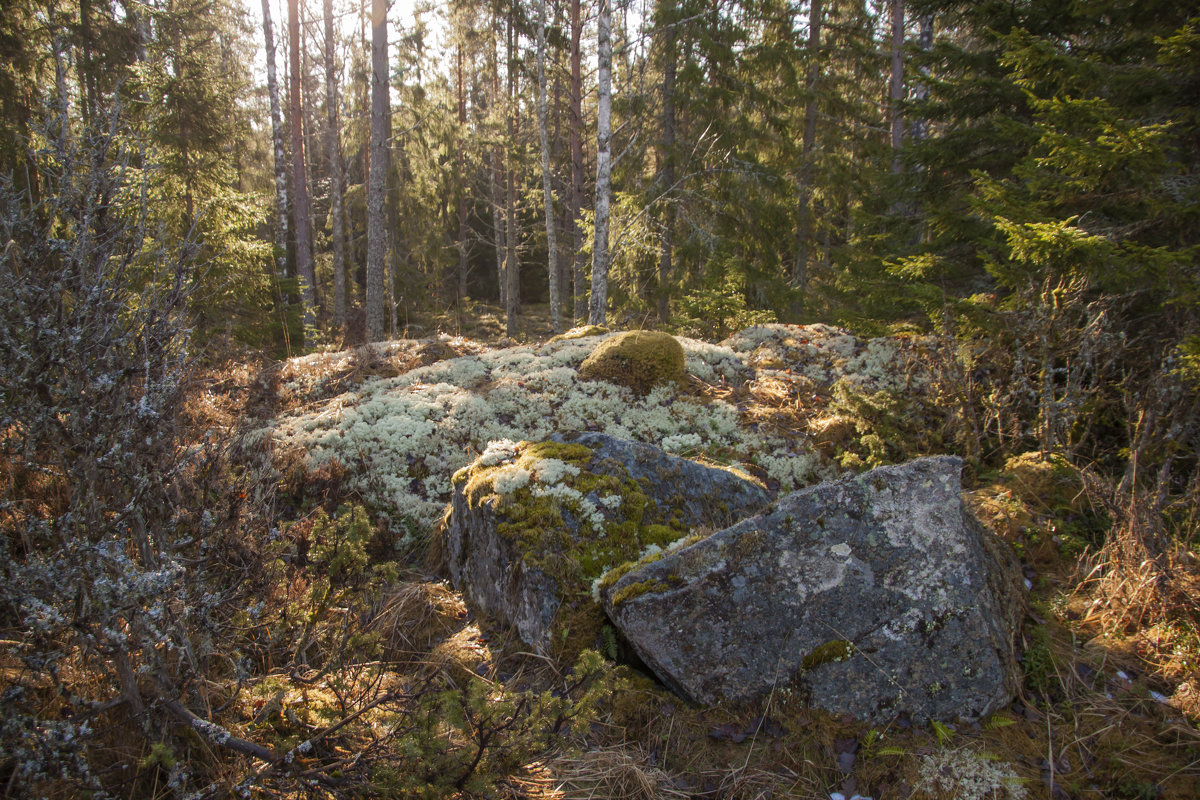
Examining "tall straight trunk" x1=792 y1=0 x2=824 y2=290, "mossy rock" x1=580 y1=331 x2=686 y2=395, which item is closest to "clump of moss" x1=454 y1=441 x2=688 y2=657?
"mossy rock" x1=580 y1=331 x2=686 y2=395

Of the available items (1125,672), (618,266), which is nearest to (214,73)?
(618,266)

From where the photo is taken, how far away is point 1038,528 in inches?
165

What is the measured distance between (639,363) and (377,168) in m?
→ 8.12

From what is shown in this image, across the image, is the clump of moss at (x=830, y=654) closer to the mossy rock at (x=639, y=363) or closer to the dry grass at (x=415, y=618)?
the dry grass at (x=415, y=618)

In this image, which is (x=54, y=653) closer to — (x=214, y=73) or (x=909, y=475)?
(x=909, y=475)

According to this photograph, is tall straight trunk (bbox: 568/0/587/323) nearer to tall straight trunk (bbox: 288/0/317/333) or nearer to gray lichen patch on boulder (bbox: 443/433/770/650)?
tall straight trunk (bbox: 288/0/317/333)

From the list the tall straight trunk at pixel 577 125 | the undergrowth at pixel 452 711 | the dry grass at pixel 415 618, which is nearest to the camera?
the undergrowth at pixel 452 711

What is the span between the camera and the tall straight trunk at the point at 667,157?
1283 centimetres

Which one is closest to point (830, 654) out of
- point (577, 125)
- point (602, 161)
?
point (602, 161)

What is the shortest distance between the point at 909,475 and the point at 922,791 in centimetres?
147

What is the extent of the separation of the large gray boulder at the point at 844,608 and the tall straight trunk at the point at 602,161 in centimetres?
843

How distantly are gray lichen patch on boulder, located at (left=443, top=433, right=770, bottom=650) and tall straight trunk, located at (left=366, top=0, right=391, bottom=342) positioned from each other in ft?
28.0

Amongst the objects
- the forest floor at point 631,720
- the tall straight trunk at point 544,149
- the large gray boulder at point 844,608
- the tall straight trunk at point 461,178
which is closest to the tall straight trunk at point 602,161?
the tall straight trunk at point 544,149

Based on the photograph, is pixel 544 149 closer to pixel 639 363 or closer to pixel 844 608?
pixel 639 363
